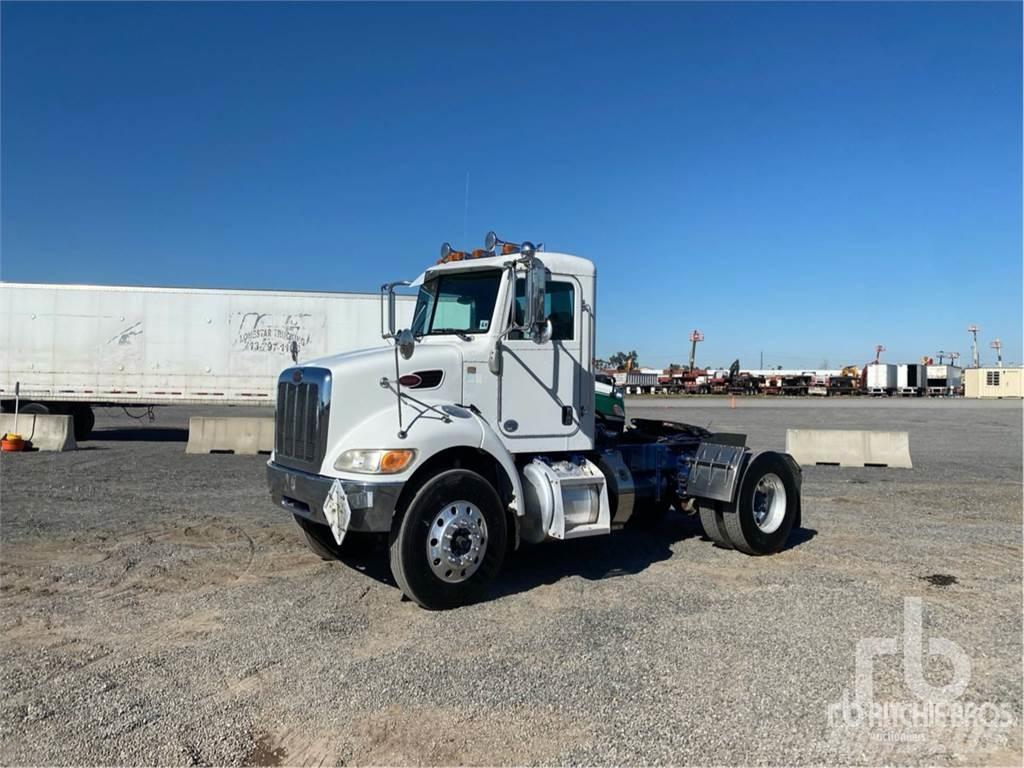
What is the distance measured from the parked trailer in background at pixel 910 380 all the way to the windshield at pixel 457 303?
6919 centimetres

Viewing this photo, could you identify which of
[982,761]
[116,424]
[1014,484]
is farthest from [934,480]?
[116,424]

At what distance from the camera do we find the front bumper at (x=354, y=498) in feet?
17.0

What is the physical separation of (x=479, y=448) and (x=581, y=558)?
6.62ft

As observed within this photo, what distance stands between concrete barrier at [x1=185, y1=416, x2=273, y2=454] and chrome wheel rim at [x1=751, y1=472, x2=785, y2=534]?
35.9 ft

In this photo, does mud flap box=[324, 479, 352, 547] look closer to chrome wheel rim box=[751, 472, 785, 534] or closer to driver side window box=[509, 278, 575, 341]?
driver side window box=[509, 278, 575, 341]

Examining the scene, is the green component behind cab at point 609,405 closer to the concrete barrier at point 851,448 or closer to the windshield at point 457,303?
the windshield at point 457,303

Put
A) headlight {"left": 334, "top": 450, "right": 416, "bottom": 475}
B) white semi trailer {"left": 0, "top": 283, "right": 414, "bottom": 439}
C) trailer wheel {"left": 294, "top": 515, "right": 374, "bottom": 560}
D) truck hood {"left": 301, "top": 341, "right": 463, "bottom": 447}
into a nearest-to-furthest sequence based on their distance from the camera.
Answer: headlight {"left": 334, "top": 450, "right": 416, "bottom": 475}
truck hood {"left": 301, "top": 341, "right": 463, "bottom": 447}
trailer wheel {"left": 294, "top": 515, "right": 374, "bottom": 560}
white semi trailer {"left": 0, "top": 283, "right": 414, "bottom": 439}

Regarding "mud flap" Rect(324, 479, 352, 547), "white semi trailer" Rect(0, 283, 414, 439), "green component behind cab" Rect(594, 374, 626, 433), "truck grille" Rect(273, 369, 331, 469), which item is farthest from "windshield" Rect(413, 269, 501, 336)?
"white semi trailer" Rect(0, 283, 414, 439)

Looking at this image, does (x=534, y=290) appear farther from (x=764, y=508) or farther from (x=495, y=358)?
(x=764, y=508)

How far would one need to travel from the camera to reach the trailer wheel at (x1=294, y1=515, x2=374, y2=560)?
6.65 metres

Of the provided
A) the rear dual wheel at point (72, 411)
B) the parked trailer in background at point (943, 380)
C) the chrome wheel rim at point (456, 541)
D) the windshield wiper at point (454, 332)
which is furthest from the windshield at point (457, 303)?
the parked trailer in background at point (943, 380)

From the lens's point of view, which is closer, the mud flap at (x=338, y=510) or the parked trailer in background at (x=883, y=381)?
the mud flap at (x=338, y=510)

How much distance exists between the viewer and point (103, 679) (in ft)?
13.8

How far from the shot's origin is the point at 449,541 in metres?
5.48
